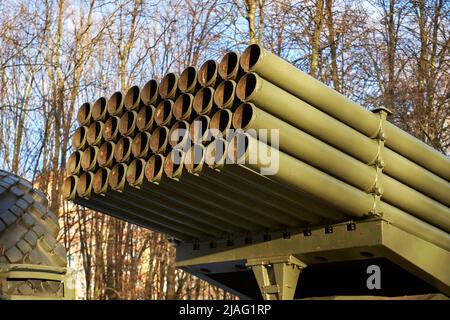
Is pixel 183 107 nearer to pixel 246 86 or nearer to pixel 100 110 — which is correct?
pixel 246 86

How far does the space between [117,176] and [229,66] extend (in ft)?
4.00

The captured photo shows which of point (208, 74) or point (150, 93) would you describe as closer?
point (208, 74)

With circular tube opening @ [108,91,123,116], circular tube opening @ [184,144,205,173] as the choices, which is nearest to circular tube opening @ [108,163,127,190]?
circular tube opening @ [108,91,123,116]

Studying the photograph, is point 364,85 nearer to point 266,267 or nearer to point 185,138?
point 266,267

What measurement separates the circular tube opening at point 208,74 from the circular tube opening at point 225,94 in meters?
0.10

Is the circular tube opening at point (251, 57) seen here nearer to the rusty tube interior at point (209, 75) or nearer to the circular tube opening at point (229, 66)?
the circular tube opening at point (229, 66)

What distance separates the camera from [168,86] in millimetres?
5113

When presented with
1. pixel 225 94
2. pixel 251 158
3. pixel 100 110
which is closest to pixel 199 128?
pixel 225 94

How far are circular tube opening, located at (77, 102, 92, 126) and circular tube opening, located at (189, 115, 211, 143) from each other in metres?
1.21

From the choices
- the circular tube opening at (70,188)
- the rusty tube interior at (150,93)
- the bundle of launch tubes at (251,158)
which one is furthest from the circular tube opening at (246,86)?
the circular tube opening at (70,188)

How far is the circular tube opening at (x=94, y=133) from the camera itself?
217 inches

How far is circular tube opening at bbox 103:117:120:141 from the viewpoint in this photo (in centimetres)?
538

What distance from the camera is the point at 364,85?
12.2 m

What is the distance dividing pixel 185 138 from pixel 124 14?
1014 cm
